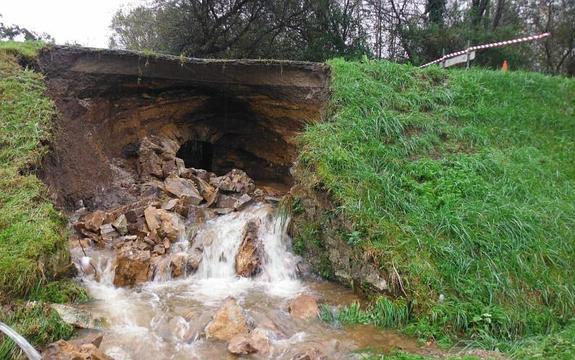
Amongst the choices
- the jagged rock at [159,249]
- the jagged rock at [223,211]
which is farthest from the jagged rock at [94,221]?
the jagged rock at [223,211]

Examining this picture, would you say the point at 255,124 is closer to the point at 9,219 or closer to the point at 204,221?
the point at 204,221

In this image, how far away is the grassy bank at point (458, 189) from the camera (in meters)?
4.23

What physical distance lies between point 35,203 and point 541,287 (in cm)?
543

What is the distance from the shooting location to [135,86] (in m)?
8.16

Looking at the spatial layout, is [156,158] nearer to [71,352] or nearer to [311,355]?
[71,352]

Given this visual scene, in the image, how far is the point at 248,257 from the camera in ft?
18.4

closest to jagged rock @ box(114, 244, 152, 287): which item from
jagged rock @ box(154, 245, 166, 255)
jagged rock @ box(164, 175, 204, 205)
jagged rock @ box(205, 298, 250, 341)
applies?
jagged rock @ box(154, 245, 166, 255)

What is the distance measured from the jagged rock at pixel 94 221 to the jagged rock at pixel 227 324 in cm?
295

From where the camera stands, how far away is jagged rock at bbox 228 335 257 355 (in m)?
3.61

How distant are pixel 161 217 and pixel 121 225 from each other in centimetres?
54

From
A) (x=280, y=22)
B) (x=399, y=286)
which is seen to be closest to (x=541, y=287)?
(x=399, y=286)

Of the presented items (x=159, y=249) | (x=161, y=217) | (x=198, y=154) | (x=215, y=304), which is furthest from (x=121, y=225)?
(x=198, y=154)

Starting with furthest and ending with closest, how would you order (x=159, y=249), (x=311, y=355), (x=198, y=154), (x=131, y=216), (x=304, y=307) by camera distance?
(x=198, y=154), (x=131, y=216), (x=159, y=249), (x=304, y=307), (x=311, y=355)

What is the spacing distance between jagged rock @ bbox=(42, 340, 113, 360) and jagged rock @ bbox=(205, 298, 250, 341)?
88cm
